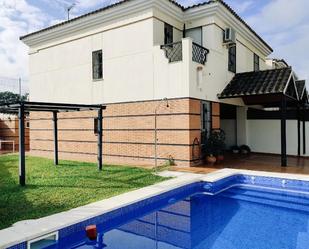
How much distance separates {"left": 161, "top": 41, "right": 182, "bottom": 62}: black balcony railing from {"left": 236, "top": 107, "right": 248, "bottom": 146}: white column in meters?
7.32

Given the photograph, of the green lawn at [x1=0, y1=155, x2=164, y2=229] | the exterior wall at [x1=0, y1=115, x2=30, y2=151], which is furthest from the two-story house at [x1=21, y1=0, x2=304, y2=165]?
the exterior wall at [x1=0, y1=115, x2=30, y2=151]

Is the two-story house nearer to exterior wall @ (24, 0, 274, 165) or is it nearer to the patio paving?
exterior wall @ (24, 0, 274, 165)

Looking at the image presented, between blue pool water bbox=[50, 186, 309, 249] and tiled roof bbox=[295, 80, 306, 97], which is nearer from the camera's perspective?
blue pool water bbox=[50, 186, 309, 249]

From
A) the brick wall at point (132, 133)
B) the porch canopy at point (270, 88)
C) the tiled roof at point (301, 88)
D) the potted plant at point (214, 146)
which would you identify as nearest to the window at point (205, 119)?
the potted plant at point (214, 146)

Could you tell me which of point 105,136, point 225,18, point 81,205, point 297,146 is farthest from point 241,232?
point 297,146

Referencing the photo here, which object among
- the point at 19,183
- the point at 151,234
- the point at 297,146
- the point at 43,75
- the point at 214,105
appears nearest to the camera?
the point at 151,234

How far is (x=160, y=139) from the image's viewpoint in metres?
13.2

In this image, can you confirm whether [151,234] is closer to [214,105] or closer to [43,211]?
[43,211]

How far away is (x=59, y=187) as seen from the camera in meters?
8.60

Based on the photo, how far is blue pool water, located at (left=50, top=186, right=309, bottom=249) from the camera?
19.2 ft

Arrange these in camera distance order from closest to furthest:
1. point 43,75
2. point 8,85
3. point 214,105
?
point 214,105 < point 43,75 < point 8,85

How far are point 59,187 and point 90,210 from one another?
8.29 feet

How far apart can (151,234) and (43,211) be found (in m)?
2.30

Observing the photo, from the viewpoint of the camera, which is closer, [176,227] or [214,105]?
[176,227]
